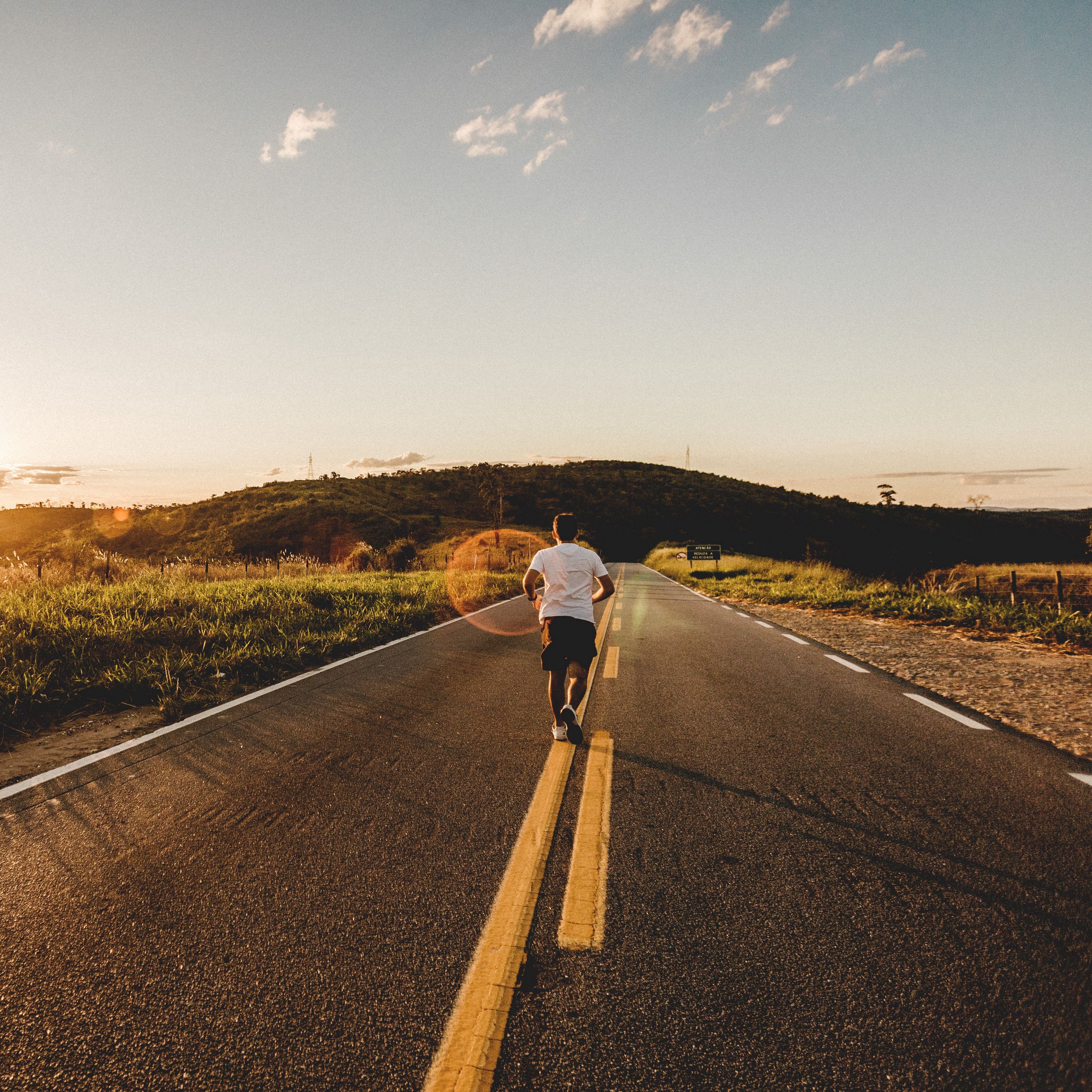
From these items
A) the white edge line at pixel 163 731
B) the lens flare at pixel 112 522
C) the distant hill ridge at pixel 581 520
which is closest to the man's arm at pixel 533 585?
the white edge line at pixel 163 731

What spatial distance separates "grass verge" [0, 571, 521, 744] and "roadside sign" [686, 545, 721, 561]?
2237 centimetres

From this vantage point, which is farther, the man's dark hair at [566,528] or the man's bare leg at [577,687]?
the man's dark hair at [566,528]

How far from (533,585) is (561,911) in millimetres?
2726

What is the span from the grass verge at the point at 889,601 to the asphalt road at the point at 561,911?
7.42m

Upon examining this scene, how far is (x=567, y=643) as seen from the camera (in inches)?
193

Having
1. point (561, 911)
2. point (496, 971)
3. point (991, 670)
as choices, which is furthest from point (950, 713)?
point (496, 971)

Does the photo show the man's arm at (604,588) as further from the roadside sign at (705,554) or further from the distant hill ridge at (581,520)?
the roadside sign at (705,554)

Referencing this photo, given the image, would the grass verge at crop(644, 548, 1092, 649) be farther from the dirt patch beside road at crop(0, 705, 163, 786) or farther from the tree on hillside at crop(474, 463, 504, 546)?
the tree on hillside at crop(474, 463, 504, 546)

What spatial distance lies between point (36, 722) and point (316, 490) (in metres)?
68.9

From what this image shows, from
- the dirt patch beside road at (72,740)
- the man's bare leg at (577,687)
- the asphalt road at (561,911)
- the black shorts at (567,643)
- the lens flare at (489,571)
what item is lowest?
the lens flare at (489,571)

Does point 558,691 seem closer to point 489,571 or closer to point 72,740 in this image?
point 72,740

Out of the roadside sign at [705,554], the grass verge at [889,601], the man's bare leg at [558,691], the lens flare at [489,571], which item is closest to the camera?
the man's bare leg at [558,691]

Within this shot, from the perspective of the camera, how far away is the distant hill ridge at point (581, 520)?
51688 millimetres

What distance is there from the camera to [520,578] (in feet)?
82.3
